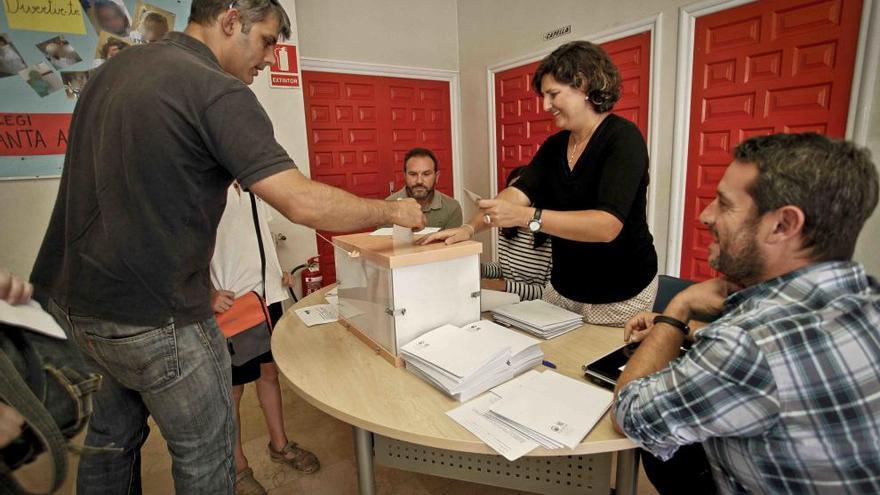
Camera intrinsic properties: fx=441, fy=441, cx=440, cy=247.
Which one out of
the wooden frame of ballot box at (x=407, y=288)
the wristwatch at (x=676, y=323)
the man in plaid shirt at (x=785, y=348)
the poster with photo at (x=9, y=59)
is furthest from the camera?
the poster with photo at (x=9, y=59)

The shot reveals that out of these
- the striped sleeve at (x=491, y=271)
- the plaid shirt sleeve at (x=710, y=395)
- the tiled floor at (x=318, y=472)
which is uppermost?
the plaid shirt sleeve at (x=710, y=395)

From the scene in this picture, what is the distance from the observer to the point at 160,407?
99cm

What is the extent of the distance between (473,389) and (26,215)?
265 cm

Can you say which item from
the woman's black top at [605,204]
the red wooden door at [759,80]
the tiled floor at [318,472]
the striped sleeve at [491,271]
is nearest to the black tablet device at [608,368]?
the woman's black top at [605,204]

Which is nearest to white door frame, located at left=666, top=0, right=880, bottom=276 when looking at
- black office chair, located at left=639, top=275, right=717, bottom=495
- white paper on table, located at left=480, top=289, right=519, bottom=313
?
white paper on table, located at left=480, top=289, right=519, bottom=313

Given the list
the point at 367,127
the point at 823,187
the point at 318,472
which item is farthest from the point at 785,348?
the point at 367,127

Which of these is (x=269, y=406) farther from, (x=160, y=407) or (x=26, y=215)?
(x=26, y=215)

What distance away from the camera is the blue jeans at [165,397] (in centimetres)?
97

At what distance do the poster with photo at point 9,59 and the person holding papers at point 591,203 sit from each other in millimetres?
2383

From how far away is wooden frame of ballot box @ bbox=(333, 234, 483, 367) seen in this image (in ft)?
3.86

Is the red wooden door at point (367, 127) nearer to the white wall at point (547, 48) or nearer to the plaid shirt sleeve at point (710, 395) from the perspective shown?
the white wall at point (547, 48)

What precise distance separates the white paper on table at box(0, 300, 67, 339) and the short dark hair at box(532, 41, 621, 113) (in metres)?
1.39

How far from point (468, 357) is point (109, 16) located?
8.89 ft

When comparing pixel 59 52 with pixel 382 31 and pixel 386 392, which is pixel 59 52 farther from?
pixel 386 392
